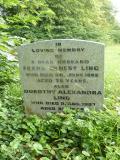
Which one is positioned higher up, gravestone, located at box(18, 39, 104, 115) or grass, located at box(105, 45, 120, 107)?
gravestone, located at box(18, 39, 104, 115)

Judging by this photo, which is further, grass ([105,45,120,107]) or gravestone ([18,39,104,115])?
grass ([105,45,120,107])

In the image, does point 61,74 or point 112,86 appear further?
point 112,86

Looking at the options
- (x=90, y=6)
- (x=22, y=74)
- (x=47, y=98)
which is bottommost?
(x=47, y=98)

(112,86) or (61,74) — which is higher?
(61,74)

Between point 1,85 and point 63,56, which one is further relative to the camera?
point 1,85

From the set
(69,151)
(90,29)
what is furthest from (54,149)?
(90,29)

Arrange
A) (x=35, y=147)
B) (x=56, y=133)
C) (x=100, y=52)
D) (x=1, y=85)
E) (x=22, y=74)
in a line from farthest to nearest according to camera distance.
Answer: (x=1, y=85) → (x=22, y=74) → (x=100, y=52) → (x=56, y=133) → (x=35, y=147)

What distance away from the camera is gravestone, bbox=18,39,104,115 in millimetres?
3934

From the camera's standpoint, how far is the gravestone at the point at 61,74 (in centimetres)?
393

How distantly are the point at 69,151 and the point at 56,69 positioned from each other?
3.34ft

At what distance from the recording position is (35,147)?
2.99 metres

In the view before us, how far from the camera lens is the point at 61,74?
402 cm

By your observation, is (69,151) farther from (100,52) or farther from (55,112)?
(100,52)

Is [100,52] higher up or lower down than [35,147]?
higher up
